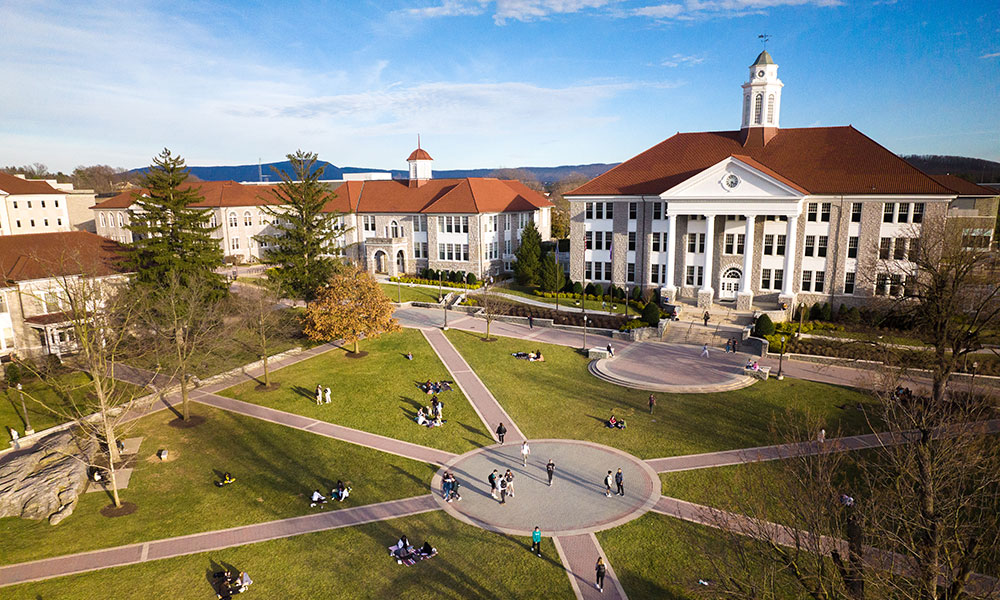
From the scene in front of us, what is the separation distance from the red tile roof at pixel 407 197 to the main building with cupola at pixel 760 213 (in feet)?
50.6

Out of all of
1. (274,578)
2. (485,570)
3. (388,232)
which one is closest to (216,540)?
(274,578)

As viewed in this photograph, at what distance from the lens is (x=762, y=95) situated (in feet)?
174

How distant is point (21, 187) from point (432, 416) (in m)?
77.6

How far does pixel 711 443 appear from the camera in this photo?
28.7 m

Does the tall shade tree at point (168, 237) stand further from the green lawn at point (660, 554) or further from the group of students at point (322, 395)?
the green lawn at point (660, 554)

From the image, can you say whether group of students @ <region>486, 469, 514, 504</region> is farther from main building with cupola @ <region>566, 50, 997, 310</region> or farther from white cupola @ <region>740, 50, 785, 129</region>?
white cupola @ <region>740, 50, 785, 129</region>

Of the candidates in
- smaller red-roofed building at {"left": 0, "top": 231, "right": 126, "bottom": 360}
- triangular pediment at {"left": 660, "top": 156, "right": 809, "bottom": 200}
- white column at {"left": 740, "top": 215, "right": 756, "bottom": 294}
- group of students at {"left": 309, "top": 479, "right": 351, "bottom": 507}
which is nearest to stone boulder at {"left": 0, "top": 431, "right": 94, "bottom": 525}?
group of students at {"left": 309, "top": 479, "right": 351, "bottom": 507}

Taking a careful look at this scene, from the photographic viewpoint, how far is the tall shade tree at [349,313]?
136 ft

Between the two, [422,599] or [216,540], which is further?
[216,540]

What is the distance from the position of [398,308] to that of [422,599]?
39.6 m

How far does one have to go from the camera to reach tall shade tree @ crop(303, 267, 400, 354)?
41531 millimetres

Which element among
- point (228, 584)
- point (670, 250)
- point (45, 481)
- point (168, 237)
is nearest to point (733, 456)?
point (228, 584)

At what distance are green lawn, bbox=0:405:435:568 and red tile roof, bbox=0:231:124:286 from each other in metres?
18.9

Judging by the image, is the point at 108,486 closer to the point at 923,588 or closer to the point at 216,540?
the point at 216,540
